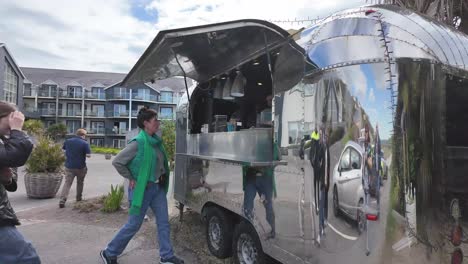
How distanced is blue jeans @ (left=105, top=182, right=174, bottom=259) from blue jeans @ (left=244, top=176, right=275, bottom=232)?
3.75 ft

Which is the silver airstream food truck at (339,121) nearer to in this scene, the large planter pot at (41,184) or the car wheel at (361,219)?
the car wheel at (361,219)

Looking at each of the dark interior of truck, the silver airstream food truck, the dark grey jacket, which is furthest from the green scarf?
the dark grey jacket

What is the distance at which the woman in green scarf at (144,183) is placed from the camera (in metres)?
4.82

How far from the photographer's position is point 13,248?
2885 millimetres

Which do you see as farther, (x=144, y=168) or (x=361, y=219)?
(x=144, y=168)

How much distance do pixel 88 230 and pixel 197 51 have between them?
3.95 metres

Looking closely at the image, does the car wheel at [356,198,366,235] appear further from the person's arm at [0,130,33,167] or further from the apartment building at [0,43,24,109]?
the apartment building at [0,43,24,109]

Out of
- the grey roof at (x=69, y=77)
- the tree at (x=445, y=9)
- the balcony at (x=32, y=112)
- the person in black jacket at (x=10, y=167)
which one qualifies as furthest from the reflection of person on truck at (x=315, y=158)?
the grey roof at (x=69, y=77)

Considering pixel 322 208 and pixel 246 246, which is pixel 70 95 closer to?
pixel 246 246

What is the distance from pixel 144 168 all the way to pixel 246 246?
1.57 metres

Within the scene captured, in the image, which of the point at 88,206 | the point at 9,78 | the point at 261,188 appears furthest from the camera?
the point at 9,78

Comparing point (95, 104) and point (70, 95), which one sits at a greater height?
point (70, 95)

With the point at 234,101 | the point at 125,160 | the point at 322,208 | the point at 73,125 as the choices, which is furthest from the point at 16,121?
the point at 73,125

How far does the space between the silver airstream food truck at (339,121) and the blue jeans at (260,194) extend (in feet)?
0.06
